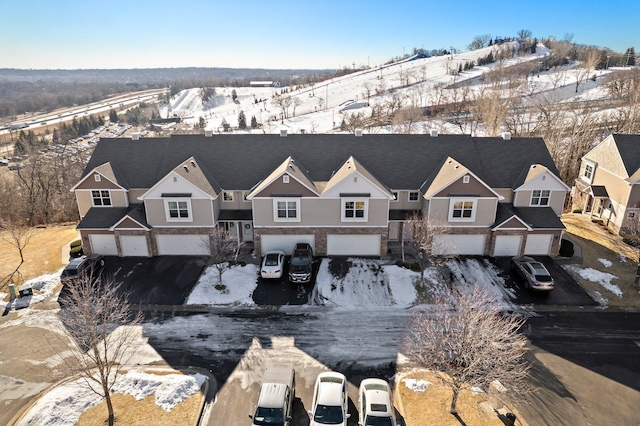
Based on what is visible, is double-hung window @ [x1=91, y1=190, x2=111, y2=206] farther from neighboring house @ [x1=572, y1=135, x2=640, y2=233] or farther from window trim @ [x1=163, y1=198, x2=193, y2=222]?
neighboring house @ [x1=572, y1=135, x2=640, y2=233]

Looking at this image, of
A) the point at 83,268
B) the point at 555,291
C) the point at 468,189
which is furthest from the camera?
the point at 468,189

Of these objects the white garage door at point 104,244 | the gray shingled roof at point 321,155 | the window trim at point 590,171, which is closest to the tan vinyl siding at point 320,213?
the gray shingled roof at point 321,155

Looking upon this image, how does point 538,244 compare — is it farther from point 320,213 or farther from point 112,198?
point 112,198

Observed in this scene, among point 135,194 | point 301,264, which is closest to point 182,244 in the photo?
point 135,194

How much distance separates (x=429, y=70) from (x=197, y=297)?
178m

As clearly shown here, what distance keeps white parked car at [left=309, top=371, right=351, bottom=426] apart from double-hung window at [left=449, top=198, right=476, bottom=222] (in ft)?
59.0

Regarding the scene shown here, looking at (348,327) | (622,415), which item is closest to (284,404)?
(348,327)

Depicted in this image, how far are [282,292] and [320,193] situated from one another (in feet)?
27.8

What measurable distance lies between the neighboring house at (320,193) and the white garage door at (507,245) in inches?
3.7

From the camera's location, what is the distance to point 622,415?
17969 millimetres

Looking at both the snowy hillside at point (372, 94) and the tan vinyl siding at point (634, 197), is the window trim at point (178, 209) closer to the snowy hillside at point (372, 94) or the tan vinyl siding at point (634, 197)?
the tan vinyl siding at point (634, 197)

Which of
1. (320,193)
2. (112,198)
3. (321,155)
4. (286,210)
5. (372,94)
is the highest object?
(372,94)

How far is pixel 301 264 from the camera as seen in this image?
1154 inches

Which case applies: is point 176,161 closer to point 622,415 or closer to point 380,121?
point 622,415
